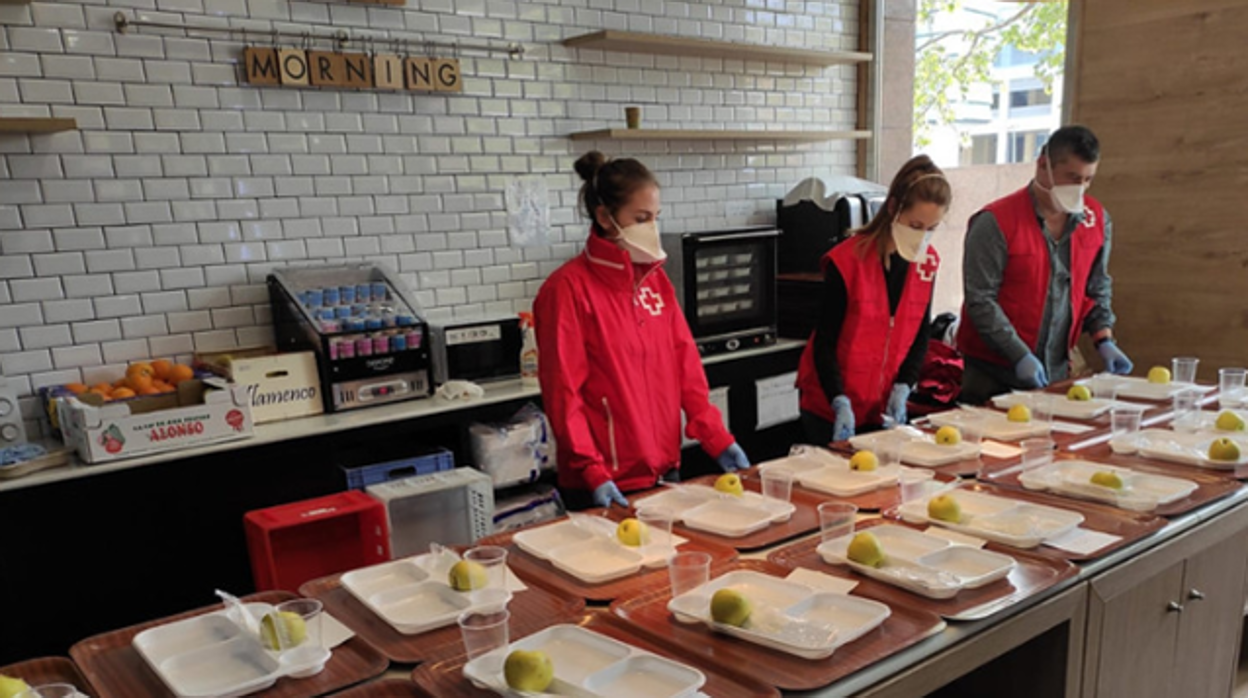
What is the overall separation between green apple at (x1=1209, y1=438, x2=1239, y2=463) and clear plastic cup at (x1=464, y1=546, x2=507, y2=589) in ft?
6.23

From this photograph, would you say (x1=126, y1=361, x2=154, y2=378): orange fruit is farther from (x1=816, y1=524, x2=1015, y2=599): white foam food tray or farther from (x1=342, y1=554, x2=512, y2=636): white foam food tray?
(x1=816, y1=524, x2=1015, y2=599): white foam food tray

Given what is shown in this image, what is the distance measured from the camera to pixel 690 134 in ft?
14.2

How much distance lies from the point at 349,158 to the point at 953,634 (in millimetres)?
3038

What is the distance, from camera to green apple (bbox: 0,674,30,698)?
1.28 metres

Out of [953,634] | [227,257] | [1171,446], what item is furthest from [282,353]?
[1171,446]

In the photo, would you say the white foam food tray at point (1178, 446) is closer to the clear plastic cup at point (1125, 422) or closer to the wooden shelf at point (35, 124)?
the clear plastic cup at point (1125, 422)

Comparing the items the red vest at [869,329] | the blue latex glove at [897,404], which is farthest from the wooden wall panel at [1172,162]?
the blue latex glove at [897,404]

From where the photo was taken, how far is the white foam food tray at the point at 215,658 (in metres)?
1.37

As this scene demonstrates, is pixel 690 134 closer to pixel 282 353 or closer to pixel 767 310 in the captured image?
pixel 767 310

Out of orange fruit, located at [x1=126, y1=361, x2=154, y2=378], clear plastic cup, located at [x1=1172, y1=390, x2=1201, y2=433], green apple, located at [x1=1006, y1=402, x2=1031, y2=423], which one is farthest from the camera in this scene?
orange fruit, located at [x1=126, y1=361, x2=154, y2=378]

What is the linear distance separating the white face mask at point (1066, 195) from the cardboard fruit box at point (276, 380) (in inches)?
113

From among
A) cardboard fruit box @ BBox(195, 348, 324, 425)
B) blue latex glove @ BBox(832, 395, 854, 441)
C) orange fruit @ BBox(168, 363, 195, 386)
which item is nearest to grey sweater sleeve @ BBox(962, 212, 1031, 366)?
Answer: blue latex glove @ BBox(832, 395, 854, 441)

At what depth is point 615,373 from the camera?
265cm

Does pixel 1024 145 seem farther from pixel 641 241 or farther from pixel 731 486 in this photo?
pixel 731 486
